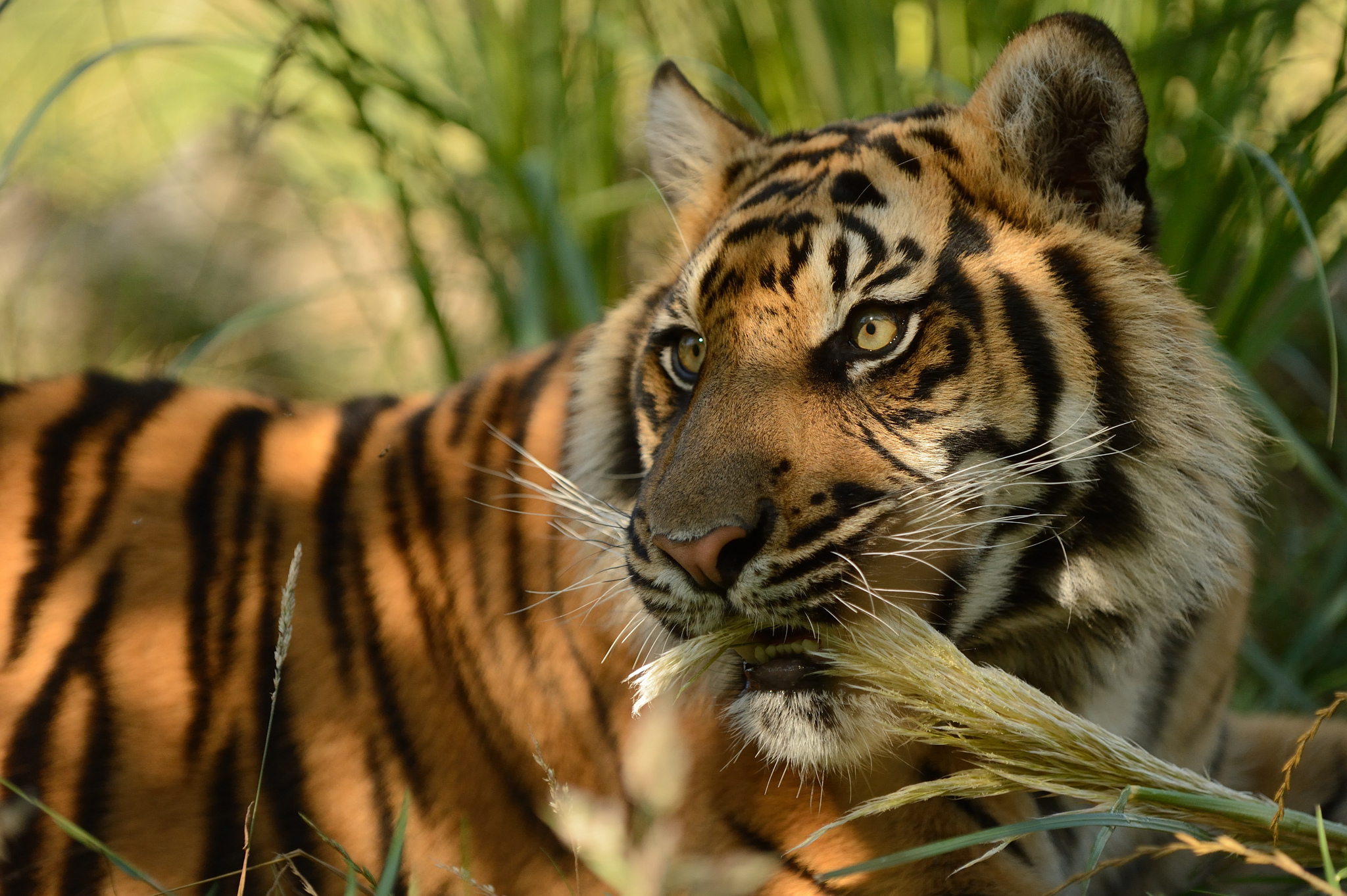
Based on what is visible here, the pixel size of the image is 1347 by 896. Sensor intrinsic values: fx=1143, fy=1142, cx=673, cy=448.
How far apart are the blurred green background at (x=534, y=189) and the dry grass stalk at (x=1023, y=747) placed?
0.89 meters

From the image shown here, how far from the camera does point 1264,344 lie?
235 cm

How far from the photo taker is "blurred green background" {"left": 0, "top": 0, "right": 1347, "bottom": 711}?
7.72 feet

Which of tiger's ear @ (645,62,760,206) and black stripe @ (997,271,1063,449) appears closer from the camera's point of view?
black stripe @ (997,271,1063,449)

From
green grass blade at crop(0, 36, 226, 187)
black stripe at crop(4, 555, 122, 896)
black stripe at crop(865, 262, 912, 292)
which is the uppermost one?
green grass blade at crop(0, 36, 226, 187)

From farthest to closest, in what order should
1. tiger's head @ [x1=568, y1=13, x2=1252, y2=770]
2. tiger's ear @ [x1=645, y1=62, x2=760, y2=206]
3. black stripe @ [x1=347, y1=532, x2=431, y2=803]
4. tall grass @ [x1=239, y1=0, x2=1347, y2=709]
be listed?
1. tall grass @ [x1=239, y1=0, x2=1347, y2=709]
2. tiger's ear @ [x1=645, y1=62, x2=760, y2=206]
3. black stripe @ [x1=347, y1=532, x2=431, y2=803]
4. tiger's head @ [x1=568, y1=13, x2=1252, y2=770]

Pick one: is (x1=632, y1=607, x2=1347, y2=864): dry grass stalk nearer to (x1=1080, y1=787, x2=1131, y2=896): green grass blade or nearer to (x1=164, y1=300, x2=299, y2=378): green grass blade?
(x1=1080, y1=787, x2=1131, y2=896): green grass blade

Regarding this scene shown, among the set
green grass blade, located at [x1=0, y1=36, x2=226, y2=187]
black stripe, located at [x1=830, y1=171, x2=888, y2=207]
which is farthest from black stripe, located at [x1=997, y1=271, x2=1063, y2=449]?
green grass blade, located at [x1=0, y1=36, x2=226, y2=187]

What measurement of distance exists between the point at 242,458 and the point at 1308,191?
1.97 m

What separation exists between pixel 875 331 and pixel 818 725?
47cm

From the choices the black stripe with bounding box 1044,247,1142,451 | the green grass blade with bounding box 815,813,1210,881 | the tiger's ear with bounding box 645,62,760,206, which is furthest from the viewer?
the tiger's ear with bounding box 645,62,760,206

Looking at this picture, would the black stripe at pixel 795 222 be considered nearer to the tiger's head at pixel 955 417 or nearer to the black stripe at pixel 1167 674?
the tiger's head at pixel 955 417

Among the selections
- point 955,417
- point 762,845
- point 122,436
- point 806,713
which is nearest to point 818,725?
point 806,713

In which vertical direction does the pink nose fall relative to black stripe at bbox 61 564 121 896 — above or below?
above

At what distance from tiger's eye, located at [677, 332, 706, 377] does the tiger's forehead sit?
25mm
